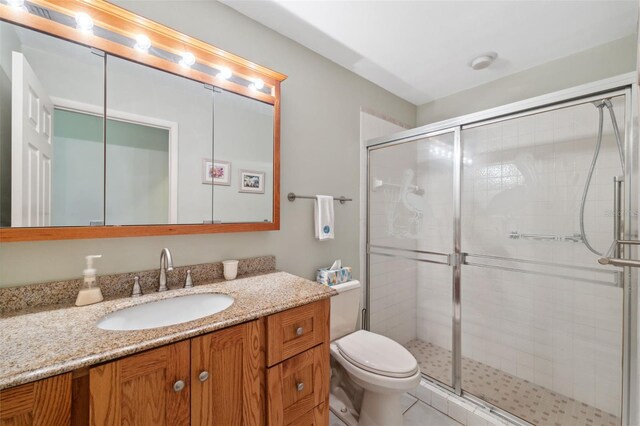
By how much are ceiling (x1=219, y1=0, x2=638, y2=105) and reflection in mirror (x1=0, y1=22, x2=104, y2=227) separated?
2.92 feet

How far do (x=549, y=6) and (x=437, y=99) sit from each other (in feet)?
3.80

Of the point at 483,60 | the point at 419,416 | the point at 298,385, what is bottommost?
the point at 419,416

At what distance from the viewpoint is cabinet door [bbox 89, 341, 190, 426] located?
692 mm

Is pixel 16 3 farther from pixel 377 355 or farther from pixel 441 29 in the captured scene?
pixel 377 355

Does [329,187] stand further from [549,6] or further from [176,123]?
[549,6]

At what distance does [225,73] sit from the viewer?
1.42 m

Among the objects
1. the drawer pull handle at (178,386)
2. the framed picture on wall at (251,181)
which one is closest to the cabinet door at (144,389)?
the drawer pull handle at (178,386)

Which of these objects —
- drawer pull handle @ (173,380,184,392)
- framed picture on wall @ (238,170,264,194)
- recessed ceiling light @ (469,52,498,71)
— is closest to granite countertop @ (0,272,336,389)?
drawer pull handle @ (173,380,184,392)

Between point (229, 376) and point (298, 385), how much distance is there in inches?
12.6

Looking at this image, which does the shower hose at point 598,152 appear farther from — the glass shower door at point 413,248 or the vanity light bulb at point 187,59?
the vanity light bulb at point 187,59

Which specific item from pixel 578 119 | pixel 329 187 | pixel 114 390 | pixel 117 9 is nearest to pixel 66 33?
pixel 117 9

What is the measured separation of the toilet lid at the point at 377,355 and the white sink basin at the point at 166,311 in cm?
80

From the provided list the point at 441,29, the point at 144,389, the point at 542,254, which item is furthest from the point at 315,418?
the point at 441,29

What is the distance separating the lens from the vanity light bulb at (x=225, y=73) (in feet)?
4.63
